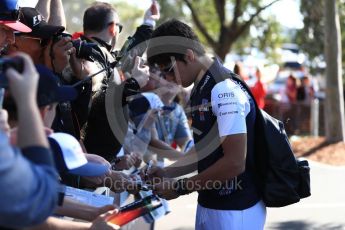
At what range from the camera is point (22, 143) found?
1.99 m

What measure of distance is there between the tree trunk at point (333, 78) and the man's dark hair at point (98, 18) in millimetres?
9660

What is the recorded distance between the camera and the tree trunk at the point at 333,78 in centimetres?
1384

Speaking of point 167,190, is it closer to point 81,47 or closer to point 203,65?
point 203,65

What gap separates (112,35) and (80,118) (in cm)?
111

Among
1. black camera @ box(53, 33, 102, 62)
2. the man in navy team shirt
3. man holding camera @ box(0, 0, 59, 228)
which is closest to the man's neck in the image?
the man in navy team shirt

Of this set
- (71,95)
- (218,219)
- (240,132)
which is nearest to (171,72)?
(240,132)

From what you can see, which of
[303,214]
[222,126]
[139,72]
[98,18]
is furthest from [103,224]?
[303,214]

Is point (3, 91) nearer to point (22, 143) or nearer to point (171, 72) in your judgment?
point (22, 143)

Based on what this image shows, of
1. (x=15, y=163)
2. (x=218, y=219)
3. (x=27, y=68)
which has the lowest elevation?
(x=218, y=219)

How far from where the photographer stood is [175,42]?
3656 millimetres

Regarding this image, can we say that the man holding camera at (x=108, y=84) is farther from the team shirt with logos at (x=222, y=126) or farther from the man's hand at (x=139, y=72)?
the team shirt with logos at (x=222, y=126)

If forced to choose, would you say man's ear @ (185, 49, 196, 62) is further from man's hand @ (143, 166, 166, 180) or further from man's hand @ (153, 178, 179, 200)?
man's hand @ (143, 166, 166, 180)

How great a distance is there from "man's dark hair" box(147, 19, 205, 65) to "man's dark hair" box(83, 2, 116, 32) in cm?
145

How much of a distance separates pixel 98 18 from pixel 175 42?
161 centimetres
